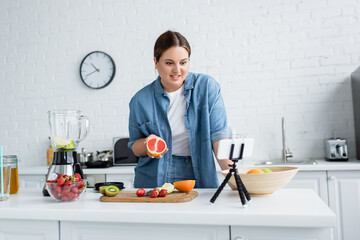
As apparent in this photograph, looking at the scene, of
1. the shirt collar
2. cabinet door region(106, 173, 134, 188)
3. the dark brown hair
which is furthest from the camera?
cabinet door region(106, 173, 134, 188)

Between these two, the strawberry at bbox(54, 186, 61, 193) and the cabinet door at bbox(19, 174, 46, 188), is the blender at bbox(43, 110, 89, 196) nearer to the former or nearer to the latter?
the strawberry at bbox(54, 186, 61, 193)

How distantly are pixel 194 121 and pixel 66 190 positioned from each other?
2.47 feet

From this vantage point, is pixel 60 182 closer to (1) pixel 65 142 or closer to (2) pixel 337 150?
(1) pixel 65 142

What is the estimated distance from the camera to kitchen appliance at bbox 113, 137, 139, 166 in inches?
132

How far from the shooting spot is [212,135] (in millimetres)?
1805

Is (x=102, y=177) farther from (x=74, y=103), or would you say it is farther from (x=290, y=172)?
(x=290, y=172)

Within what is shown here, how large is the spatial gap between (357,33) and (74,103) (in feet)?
10.1

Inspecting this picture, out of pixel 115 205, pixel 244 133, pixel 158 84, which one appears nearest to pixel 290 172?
pixel 115 205

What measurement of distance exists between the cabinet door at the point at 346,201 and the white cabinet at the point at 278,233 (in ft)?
5.69

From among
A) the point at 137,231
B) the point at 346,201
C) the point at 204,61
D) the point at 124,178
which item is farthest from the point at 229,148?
the point at 204,61

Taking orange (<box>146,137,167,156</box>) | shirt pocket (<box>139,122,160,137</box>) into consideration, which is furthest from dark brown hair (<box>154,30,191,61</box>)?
orange (<box>146,137,167,156</box>)

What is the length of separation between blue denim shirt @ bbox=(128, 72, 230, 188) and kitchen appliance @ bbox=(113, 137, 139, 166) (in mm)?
1472

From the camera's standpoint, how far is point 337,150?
2.94m

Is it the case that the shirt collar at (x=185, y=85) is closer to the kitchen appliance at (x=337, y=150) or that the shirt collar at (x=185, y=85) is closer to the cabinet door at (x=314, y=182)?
Answer: the cabinet door at (x=314, y=182)
